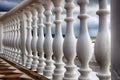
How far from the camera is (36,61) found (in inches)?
78.5

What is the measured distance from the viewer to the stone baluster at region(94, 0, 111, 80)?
78 centimetres

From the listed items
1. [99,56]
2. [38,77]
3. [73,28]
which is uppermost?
[73,28]

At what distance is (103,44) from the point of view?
0.79m

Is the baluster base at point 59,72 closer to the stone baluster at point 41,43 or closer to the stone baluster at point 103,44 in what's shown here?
the stone baluster at point 41,43

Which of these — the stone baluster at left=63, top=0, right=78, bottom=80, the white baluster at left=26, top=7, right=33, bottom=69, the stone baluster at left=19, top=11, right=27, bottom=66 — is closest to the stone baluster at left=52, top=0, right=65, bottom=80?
the stone baluster at left=63, top=0, right=78, bottom=80

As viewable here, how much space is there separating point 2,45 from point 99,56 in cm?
370

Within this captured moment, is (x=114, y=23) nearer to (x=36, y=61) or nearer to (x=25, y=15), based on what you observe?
(x=36, y=61)

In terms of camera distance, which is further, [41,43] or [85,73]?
[41,43]

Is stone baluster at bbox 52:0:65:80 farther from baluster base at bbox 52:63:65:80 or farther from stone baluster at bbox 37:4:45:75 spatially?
stone baluster at bbox 37:4:45:75

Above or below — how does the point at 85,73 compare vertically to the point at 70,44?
below

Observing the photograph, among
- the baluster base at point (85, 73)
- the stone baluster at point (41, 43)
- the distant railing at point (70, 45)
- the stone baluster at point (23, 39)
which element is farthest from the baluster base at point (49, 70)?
the stone baluster at point (23, 39)

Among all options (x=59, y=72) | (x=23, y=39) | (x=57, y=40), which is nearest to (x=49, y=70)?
(x=59, y=72)

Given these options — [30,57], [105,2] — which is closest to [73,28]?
[105,2]

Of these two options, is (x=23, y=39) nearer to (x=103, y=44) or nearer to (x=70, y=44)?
(x=70, y=44)
